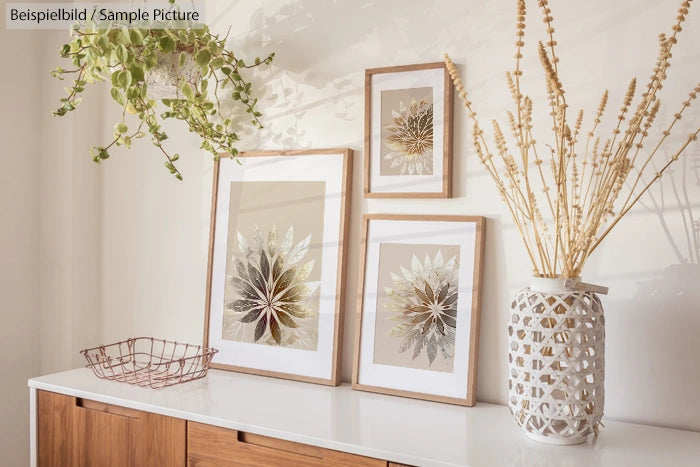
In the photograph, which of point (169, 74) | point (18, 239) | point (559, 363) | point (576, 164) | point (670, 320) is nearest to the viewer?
point (559, 363)

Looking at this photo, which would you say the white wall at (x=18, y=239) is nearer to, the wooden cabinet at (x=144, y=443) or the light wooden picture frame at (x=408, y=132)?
the wooden cabinet at (x=144, y=443)

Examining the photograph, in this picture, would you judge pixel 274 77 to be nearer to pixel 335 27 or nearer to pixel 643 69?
pixel 335 27

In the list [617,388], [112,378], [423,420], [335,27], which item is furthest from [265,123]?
[617,388]

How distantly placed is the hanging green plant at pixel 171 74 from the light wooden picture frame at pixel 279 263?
0.15 meters

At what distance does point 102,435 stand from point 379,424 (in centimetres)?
79

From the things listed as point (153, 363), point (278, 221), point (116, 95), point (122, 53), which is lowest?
point (153, 363)

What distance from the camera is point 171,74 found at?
1.97m

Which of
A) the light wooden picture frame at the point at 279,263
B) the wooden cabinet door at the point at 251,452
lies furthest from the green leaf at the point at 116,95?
the wooden cabinet door at the point at 251,452

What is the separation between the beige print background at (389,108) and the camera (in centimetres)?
190

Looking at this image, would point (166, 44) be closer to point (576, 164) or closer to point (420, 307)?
point (420, 307)

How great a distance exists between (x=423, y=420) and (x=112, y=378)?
95 centimetres

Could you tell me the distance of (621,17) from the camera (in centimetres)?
165

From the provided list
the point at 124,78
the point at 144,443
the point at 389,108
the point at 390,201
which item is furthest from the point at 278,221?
the point at 144,443

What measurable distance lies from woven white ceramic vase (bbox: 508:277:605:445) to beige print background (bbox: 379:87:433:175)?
1.99 feet
